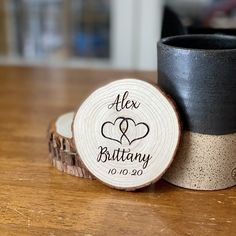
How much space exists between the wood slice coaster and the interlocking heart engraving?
6 cm

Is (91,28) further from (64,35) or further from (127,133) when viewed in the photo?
(127,133)

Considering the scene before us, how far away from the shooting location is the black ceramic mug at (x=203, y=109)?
521 millimetres

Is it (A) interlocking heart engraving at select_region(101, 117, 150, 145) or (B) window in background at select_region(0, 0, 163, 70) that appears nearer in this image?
(A) interlocking heart engraving at select_region(101, 117, 150, 145)

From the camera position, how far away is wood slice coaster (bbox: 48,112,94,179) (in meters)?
0.60

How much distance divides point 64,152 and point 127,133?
0.36ft

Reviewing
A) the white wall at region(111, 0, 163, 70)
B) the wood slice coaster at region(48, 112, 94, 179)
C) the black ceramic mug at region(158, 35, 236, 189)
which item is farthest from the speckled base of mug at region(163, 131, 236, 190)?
the white wall at region(111, 0, 163, 70)

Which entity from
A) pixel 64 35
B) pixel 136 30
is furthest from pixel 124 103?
pixel 64 35

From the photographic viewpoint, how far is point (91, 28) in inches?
97.5

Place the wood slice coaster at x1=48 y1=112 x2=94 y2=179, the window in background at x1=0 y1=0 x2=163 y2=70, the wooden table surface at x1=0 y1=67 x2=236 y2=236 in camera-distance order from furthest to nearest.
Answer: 1. the window in background at x1=0 y1=0 x2=163 y2=70
2. the wood slice coaster at x1=48 y1=112 x2=94 y2=179
3. the wooden table surface at x1=0 y1=67 x2=236 y2=236

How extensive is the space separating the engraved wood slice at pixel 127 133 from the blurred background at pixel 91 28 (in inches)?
64.2

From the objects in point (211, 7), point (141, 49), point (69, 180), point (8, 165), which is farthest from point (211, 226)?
point (211, 7)

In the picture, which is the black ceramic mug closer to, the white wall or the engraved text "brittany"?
the engraved text "brittany"

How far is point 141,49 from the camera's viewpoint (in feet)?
7.28

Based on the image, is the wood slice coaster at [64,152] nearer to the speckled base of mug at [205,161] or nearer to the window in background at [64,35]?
the speckled base of mug at [205,161]
